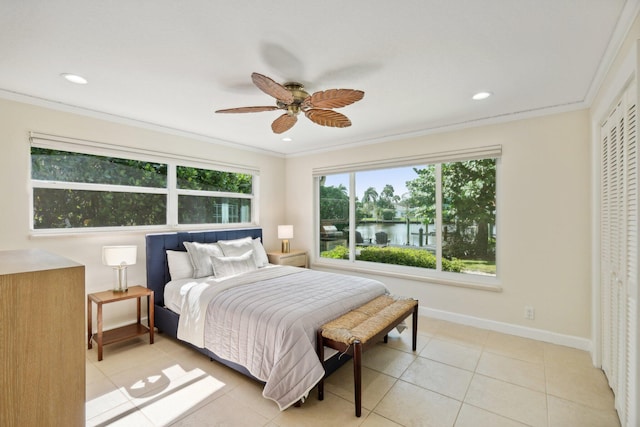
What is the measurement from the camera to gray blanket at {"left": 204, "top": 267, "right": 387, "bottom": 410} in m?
2.06

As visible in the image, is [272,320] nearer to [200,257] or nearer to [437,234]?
[200,257]

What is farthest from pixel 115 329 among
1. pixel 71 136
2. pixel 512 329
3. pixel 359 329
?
pixel 512 329

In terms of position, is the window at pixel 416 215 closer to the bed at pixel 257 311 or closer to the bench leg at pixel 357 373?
the bed at pixel 257 311

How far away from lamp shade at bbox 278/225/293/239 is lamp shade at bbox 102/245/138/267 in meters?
2.22

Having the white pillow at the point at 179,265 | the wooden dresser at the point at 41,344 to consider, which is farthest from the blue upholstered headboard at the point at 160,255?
the wooden dresser at the point at 41,344

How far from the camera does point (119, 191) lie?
346 cm

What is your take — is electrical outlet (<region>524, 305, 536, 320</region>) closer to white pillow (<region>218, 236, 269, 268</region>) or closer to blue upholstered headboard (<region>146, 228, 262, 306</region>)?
white pillow (<region>218, 236, 269, 268</region>)

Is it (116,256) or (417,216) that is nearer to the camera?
(116,256)

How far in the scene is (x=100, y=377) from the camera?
2.45 metres

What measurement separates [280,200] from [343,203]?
3.84ft

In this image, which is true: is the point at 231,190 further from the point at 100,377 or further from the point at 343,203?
the point at 100,377

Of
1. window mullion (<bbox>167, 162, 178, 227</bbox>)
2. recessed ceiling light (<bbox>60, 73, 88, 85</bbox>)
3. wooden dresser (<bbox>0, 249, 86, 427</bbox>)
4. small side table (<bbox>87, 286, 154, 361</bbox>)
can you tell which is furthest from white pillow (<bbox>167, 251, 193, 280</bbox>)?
wooden dresser (<bbox>0, 249, 86, 427</bbox>)

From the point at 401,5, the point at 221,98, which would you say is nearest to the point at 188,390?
the point at 221,98

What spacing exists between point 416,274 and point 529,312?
1.26m
